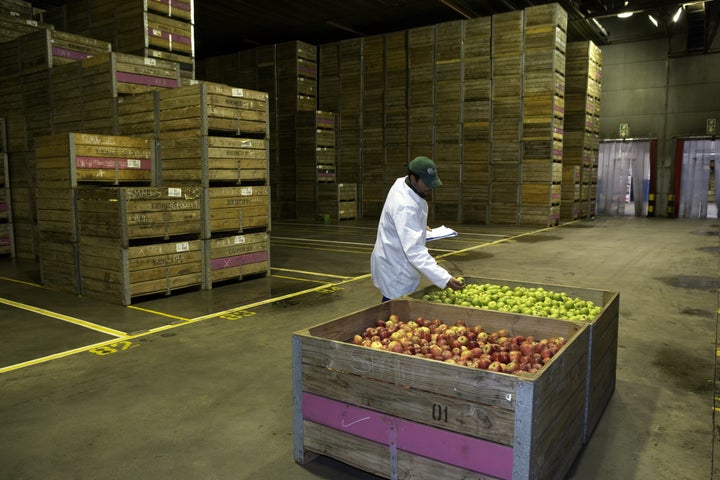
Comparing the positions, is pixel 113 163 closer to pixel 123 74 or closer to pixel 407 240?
pixel 123 74

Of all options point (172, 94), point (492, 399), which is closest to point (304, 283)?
point (172, 94)

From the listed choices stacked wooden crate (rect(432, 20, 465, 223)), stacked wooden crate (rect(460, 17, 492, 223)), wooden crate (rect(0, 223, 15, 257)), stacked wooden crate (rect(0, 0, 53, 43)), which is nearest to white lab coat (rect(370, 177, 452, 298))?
wooden crate (rect(0, 223, 15, 257))

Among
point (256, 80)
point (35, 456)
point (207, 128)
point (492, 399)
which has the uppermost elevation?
point (256, 80)

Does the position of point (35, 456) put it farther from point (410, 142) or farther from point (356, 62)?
point (356, 62)

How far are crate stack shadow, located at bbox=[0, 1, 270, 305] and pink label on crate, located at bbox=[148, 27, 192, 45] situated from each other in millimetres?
1968

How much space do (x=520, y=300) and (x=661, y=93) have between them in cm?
2266

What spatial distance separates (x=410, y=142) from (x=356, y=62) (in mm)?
4012

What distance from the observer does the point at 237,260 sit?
8836mm

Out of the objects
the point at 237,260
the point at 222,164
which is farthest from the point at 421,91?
the point at 237,260

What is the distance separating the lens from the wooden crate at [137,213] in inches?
285

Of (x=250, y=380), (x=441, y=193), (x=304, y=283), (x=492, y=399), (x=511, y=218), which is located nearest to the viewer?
(x=492, y=399)

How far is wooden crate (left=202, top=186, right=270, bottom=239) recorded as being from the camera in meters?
8.30

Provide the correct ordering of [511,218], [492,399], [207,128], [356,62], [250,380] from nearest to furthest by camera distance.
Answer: [492,399]
[250,380]
[207,128]
[511,218]
[356,62]

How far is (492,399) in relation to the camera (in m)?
2.58
